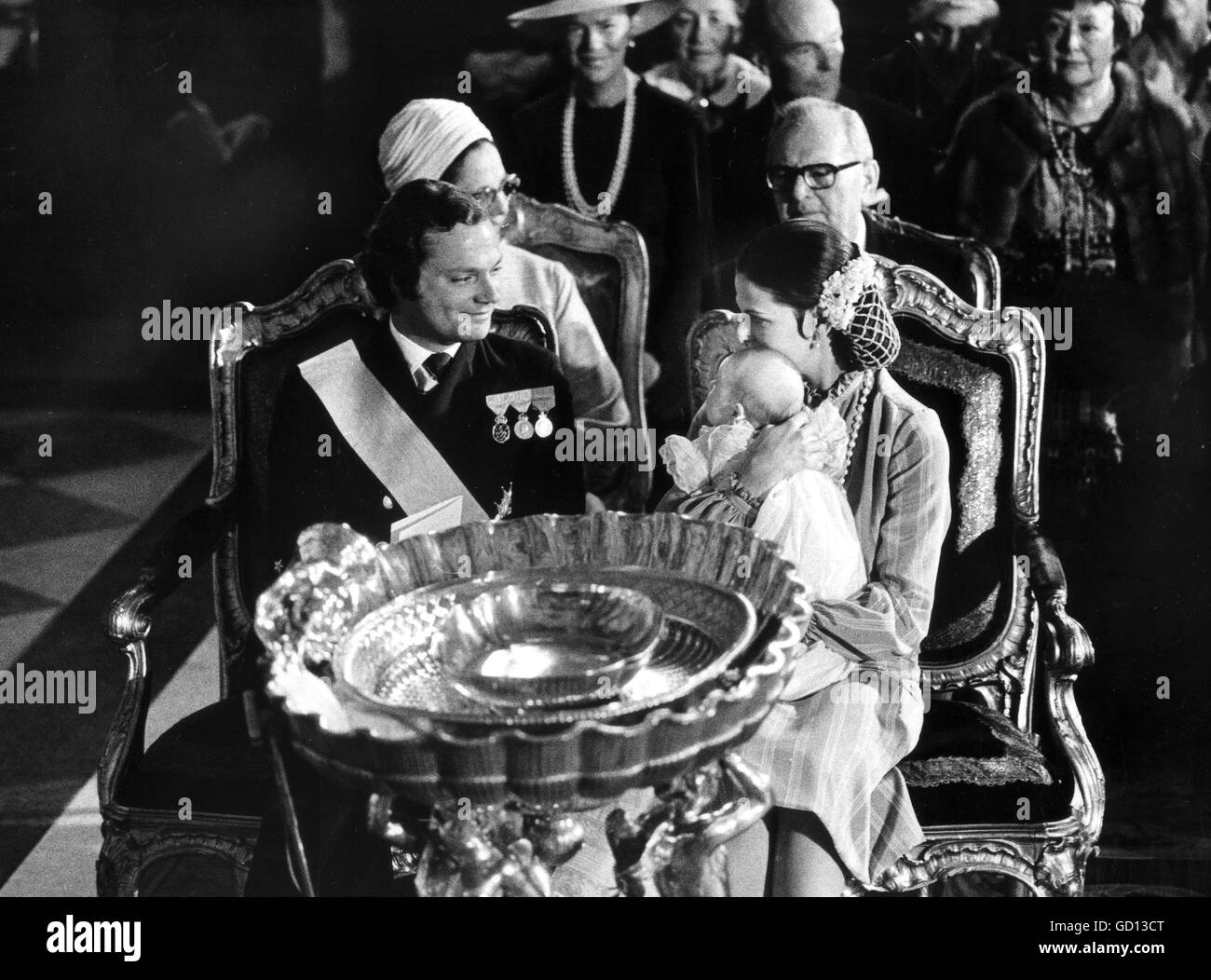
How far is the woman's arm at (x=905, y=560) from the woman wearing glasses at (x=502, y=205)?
2.02 feet

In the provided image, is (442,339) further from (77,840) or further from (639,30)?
(77,840)

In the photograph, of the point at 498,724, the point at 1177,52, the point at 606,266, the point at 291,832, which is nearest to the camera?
the point at 498,724

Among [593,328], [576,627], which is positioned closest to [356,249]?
[593,328]

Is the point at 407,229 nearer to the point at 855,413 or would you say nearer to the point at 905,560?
the point at 855,413

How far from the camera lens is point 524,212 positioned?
3225 mm

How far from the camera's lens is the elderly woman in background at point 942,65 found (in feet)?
10.2

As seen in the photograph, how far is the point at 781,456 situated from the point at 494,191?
2.77 ft

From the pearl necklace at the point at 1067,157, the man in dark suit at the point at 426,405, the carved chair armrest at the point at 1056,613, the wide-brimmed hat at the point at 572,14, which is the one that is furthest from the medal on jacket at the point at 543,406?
the pearl necklace at the point at 1067,157

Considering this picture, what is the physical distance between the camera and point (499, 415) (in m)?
3.25

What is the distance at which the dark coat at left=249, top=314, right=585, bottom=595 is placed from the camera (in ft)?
10.6

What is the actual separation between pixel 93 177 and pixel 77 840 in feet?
4.83

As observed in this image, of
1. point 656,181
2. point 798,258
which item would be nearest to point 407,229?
point 656,181

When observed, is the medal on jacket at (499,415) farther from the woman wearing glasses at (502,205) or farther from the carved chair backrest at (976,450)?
the carved chair backrest at (976,450)
